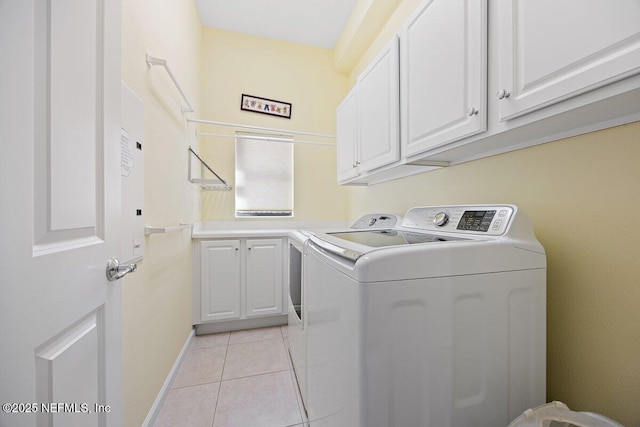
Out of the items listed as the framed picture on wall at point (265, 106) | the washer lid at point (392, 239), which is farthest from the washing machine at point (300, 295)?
the framed picture on wall at point (265, 106)

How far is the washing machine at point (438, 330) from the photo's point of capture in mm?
687

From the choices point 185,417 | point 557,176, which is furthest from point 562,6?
point 185,417

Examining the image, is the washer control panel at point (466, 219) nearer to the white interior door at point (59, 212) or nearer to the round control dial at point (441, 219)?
the round control dial at point (441, 219)

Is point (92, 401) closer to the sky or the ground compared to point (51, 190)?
closer to the ground

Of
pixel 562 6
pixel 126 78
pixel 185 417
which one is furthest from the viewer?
pixel 185 417

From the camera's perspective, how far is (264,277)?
A: 253 cm

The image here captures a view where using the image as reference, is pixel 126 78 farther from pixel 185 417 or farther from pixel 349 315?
pixel 185 417

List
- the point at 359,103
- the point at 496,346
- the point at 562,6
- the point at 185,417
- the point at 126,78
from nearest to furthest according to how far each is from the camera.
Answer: the point at 562,6 < the point at 496,346 < the point at 126,78 < the point at 185,417 < the point at 359,103

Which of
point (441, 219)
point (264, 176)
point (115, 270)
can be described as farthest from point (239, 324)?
point (441, 219)

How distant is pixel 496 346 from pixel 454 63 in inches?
44.0

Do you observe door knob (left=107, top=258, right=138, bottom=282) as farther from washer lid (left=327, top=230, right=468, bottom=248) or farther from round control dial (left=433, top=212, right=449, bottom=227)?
round control dial (left=433, top=212, right=449, bottom=227)

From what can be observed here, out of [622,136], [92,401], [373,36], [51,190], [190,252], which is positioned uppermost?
[373,36]

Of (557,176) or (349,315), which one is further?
(557,176)

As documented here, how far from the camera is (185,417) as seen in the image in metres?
1.42
